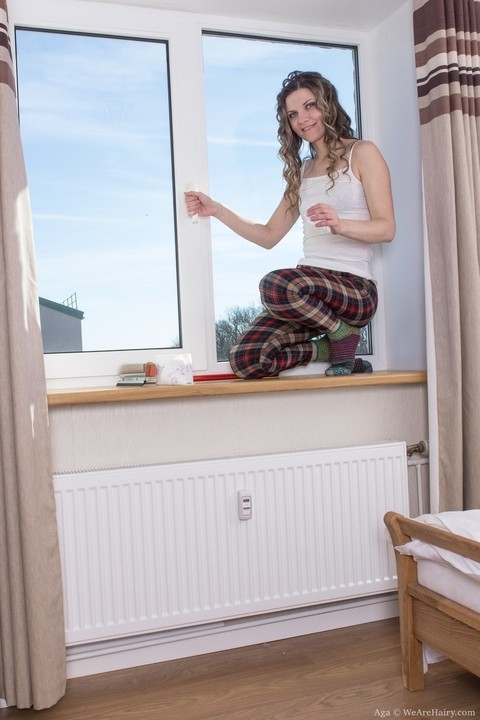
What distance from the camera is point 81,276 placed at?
89.7 inches

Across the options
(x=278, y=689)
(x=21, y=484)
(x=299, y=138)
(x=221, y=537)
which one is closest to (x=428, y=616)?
(x=278, y=689)

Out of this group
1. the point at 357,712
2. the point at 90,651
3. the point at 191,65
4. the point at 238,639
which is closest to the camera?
the point at 357,712

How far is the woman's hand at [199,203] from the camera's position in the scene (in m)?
2.32

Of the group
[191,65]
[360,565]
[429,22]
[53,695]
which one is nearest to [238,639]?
[360,565]

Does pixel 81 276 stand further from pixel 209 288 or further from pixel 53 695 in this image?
pixel 53 695

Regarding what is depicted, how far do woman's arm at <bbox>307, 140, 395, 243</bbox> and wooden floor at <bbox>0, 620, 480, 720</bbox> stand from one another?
4.00 feet

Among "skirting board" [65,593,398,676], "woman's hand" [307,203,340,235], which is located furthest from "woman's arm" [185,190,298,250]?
"skirting board" [65,593,398,676]

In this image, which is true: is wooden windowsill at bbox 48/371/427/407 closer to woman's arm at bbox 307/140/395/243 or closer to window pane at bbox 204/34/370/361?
window pane at bbox 204/34/370/361

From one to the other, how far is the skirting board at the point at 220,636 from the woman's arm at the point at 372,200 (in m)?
1.15

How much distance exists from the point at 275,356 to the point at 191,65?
994mm

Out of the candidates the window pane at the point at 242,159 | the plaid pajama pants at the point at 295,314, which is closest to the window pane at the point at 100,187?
the window pane at the point at 242,159

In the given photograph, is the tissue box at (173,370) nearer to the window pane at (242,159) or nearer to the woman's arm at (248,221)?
the window pane at (242,159)

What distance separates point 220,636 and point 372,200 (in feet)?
4.62

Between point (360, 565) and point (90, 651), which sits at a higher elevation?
point (360, 565)
